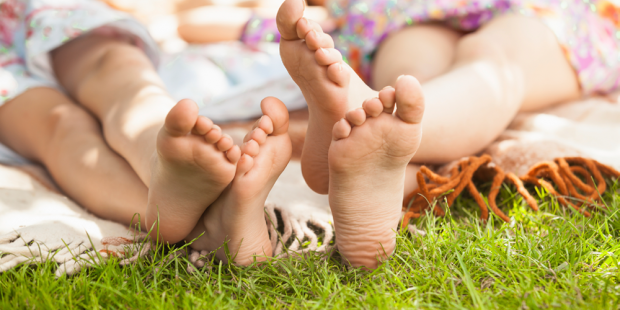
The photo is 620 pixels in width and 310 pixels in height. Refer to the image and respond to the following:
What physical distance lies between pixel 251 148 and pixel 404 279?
1.16 feet

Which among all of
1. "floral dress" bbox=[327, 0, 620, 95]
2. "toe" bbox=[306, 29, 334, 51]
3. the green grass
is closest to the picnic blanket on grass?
the green grass

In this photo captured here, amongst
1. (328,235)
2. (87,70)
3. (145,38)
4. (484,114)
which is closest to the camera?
(328,235)

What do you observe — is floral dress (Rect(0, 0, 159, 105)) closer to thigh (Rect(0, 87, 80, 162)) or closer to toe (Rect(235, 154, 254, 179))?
thigh (Rect(0, 87, 80, 162))

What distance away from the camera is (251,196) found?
72 centimetres

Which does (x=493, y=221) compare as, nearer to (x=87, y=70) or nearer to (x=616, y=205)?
(x=616, y=205)

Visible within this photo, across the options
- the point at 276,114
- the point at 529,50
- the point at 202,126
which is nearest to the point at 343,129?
the point at 276,114

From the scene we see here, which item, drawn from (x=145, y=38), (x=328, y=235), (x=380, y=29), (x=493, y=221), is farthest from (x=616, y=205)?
(x=145, y=38)

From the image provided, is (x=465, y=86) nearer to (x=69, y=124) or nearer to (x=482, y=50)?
(x=482, y=50)

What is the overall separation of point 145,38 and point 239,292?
90 cm

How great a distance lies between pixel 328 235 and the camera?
0.86 meters

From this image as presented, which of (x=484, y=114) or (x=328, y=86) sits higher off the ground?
(x=328, y=86)

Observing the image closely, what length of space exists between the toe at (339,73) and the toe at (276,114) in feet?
0.35

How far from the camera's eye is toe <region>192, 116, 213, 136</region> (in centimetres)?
63

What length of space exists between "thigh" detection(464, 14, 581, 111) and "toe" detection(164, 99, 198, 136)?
0.75 metres
